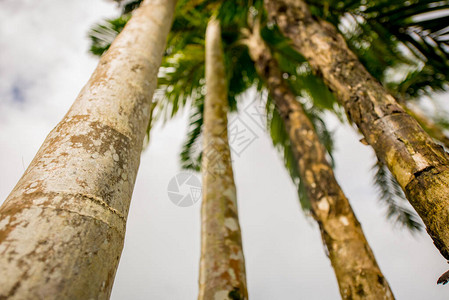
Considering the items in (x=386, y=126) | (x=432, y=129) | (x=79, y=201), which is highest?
(x=432, y=129)

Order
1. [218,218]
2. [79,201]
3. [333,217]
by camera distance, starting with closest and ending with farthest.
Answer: [79,201]
[218,218]
[333,217]

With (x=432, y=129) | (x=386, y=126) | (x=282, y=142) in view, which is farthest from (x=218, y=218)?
(x=432, y=129)

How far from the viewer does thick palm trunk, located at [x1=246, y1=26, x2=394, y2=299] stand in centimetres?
177

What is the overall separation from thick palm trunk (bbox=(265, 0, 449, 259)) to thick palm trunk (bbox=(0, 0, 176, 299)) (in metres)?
1.05

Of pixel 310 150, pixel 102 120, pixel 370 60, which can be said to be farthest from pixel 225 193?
pixel 370 60

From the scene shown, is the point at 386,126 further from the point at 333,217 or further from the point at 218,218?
the point at 218,218

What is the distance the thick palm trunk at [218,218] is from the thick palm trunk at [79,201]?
3.62 ft

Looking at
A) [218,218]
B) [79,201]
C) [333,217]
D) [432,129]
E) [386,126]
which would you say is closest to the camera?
[79,201]

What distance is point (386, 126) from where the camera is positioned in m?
1.23

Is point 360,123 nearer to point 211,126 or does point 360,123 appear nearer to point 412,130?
point 412,130

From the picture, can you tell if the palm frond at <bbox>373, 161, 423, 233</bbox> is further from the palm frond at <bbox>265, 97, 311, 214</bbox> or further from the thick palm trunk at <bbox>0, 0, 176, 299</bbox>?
the thick palm trunk at <bbox>0, 0, 176, 299</bbox>

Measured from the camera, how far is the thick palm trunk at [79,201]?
1.63 feet

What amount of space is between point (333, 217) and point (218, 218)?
97 cm

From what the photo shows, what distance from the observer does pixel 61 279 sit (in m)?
0.50
